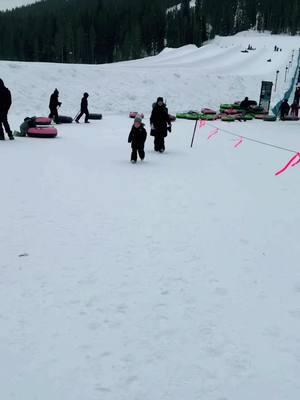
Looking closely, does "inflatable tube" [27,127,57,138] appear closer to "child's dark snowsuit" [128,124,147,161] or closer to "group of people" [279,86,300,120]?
"child's dark snowsuit" [128,124,147,161]

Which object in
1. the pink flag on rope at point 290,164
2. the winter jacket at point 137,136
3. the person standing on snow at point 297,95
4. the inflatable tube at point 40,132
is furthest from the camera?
the person standing on snow at point 297,95

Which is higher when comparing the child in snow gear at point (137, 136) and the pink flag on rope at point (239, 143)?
the child in snow gear at point (137, 136)

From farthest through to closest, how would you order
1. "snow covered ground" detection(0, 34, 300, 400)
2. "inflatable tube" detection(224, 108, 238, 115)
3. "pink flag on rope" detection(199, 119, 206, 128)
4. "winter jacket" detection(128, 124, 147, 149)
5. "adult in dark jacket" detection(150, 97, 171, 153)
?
"inflatable tube" detection(224, 108, 238, 115), "pink flag on rope" detection(199, 119, 206, 128), "adult in dark jacket" detection(150, 97, 171, 153), "winter jacket" detection(128, 124, 147, 149), "snow covered ground" detection(0, 34, 300, 400)

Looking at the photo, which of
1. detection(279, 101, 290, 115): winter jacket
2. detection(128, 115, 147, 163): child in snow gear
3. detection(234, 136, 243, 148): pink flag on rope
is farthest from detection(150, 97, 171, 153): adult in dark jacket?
detection(279, 101, 290, 115): winter jacket

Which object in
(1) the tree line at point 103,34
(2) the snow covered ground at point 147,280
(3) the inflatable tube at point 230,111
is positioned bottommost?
(2) the snow covered ground at point 147,280

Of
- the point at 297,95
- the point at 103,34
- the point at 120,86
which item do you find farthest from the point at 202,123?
the point at 103,34

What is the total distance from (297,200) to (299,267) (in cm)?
283

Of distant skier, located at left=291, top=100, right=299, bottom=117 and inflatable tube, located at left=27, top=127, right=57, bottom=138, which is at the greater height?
distant skier, located at left=291, top=100, right=299, bottom=117

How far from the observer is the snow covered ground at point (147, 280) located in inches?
104

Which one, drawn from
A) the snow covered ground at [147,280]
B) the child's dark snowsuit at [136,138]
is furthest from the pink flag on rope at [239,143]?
the child's dark snowsuit at [136,138]

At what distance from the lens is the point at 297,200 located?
6863 millimetres

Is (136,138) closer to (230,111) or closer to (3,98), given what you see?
(3,98)

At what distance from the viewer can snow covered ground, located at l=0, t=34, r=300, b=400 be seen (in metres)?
2.65

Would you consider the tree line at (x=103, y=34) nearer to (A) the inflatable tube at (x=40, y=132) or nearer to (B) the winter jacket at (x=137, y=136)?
(A) the inflatable tube at (x=40, y=132)
